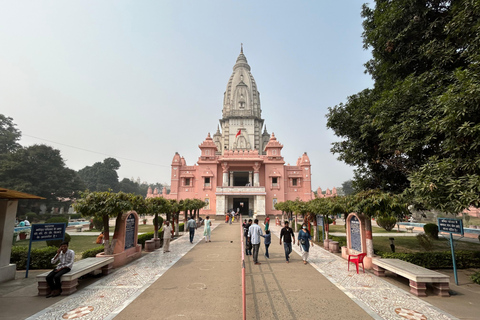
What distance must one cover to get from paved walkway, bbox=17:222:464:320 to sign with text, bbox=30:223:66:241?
2531 mm

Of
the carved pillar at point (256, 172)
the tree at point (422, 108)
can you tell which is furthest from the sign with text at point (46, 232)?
the carved pillar at point (256, 172)

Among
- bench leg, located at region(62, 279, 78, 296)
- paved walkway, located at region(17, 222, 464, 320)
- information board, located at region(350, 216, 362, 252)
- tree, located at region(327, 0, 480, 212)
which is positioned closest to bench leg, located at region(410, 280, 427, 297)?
paved walkway, located at region(17, 222, 464, 320)

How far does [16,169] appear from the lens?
3472 cm

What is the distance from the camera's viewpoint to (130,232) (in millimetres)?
9367

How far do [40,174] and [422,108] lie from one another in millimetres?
49760

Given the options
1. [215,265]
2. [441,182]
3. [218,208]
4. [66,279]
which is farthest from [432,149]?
[218,208]

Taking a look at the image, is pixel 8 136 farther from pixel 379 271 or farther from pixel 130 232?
pixel 379 271

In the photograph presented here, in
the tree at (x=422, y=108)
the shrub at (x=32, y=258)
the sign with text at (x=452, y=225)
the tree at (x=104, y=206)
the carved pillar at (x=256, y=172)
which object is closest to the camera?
the tree at (x=422, y=108)

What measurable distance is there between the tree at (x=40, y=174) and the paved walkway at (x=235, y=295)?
3952cm

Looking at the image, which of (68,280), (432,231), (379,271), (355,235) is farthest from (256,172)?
(68,280)

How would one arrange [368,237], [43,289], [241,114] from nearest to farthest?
[43,289], [368,237], [241,114]

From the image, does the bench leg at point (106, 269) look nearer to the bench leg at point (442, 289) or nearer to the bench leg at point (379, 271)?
the bench leg at point (379, 271)

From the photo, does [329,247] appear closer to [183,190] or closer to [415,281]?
[415,281]

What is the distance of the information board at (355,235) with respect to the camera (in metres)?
8.43
